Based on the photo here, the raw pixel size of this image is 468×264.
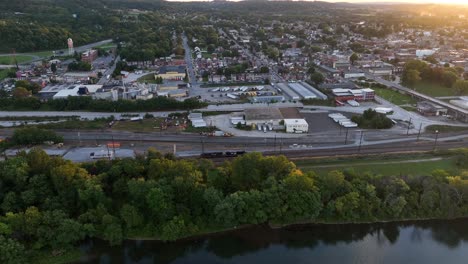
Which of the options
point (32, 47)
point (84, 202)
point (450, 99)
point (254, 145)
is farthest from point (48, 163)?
point (32, 47)

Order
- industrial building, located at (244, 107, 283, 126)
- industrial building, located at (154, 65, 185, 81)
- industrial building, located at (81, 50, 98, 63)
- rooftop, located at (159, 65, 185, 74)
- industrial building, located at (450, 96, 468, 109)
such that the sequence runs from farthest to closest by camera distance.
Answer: industrial building, located at (81, 50, 98, 63), rooftop, located at (159, 65, 185, 74), industrial building, located at (154, 65, 185, 81), industrial building, located at (450, 96, 468, 109), industrial building, located at (244, 107, 283, 126)

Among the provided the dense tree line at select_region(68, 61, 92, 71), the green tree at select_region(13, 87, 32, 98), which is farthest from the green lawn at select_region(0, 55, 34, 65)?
the green tree at select_region(13, 87, 32, 98)

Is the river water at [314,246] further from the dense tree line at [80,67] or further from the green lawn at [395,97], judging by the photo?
the dense tree line at [80,67]

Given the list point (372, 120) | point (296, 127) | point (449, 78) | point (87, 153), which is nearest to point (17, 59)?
point (87, 153)

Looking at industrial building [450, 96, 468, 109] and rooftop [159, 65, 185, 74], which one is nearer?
industrial building [450, 96, 468, 109]

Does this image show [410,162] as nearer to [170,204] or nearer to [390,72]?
[170,204]

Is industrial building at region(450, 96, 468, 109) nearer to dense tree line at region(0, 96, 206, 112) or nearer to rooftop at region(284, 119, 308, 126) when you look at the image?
rooftop at region(284, 119, 308, 126)

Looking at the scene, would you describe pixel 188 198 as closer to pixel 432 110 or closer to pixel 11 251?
pixel 11 251

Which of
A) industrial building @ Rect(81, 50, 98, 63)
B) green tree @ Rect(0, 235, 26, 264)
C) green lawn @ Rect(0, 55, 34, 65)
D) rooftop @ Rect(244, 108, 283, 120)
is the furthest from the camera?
green lawn @ Rect(0, 55, 34, 65)
